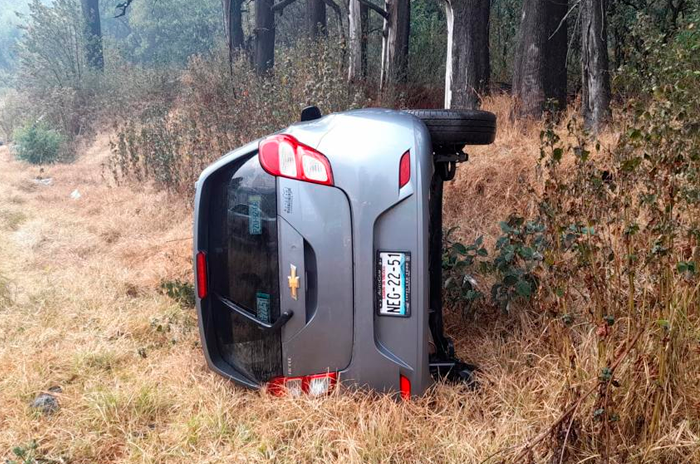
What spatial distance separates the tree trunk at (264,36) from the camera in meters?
12.4

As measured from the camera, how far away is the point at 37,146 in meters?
13.5

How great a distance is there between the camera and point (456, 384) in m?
2.89

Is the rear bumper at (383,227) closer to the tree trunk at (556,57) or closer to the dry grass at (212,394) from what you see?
the dry grass at (212,394)

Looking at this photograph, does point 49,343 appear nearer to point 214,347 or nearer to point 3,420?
point 3,420

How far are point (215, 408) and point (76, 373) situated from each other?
1121 mm

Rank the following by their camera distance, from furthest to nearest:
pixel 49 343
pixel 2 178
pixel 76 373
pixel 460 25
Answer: pixel 2 178 → pixel 460 25 → pixel 49 343 → pixel 76 373

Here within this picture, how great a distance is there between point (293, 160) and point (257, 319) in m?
0.81

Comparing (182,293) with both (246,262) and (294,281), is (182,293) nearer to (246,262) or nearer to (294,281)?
(246,262)

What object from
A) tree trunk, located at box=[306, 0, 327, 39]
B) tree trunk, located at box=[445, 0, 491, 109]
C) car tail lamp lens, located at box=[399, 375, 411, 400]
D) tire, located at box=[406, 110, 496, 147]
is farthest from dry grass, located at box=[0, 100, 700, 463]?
tree trunk, located at box=[306, 0, 327, 39]

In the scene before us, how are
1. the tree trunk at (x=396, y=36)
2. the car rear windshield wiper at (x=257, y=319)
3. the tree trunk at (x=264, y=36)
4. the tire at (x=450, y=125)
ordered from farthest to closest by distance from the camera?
the tree trunk at (x=264, y=36) < the tree trunk at (x=396, y=36) < the tire at (x=450, y=125) < the car rear windshield wiper at (x=257, y=319)

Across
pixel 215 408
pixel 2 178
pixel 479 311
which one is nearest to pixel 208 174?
pixel 215 408

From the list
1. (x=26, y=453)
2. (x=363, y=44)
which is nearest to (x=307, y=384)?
(x=26, y=453)

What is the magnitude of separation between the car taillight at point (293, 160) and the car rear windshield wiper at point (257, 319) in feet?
2.08

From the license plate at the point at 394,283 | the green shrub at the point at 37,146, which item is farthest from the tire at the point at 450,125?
the green shrub at the point at 37,146
